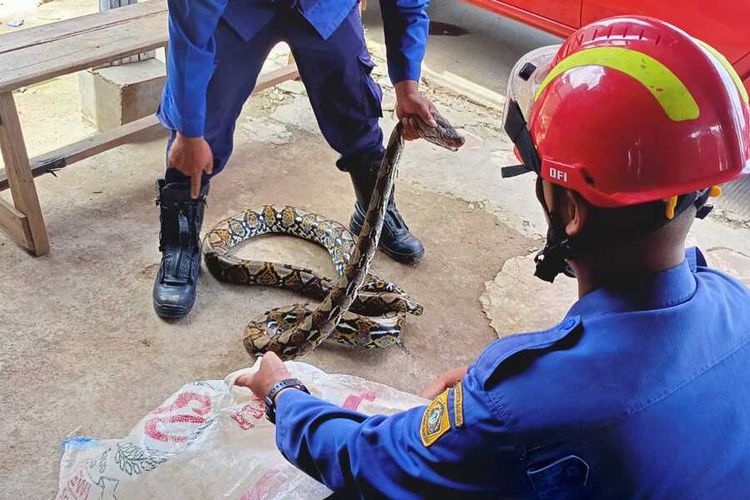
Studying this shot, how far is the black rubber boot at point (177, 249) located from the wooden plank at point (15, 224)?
0.59 m

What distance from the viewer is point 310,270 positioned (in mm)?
3346

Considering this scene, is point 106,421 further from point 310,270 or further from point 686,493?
point 686,493

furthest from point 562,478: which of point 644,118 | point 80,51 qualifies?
point 80,51

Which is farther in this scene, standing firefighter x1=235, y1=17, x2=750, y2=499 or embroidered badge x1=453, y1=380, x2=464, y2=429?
embroidered badge x1=453, y1=380, x2=464, y2=429

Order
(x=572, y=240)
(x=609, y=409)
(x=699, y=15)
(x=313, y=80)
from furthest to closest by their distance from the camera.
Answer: (x=699, y=15), (x=313, y=80), (x=572, y=240), (x=609, y=409)

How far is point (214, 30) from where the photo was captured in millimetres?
2551

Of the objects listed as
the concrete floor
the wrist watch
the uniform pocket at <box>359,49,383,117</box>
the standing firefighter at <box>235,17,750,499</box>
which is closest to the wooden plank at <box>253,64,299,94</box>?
the concrete floor

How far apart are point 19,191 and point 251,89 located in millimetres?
1123

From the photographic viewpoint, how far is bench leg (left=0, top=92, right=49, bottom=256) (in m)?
Answer: 3.10

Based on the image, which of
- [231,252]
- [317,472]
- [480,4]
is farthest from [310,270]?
[480,4]

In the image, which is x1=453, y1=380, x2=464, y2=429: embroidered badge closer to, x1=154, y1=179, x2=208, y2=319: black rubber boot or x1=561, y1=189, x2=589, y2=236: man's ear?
x1=561, y1=189, x2=589, y2=236: man's ear

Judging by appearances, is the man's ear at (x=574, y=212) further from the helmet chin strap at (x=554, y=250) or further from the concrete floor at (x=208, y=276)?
the concrete floor at (x=208, y=276)

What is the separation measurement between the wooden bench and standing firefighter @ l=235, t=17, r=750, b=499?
2.31 metres

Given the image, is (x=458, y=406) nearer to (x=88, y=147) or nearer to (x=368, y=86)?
(x=368, y=86)
